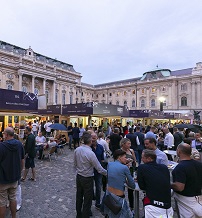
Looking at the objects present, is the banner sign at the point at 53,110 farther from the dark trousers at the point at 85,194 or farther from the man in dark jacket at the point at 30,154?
the dark trousers at the point at 85,194

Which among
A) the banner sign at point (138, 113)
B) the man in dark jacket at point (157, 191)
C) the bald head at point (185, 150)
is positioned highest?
the banner sign at point (138, 113)

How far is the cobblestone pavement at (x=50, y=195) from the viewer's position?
402 cm

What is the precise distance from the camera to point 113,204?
106 inches

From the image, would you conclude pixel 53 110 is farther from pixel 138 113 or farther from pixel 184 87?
pixel 184 87

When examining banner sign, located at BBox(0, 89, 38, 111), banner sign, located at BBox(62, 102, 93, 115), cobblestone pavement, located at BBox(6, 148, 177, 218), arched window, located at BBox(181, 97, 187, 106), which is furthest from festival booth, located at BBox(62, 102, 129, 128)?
arched window, located at BBox(181, 97, 187, 106)

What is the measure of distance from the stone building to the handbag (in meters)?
37.4

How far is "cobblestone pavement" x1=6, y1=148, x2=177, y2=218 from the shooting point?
4.02 m

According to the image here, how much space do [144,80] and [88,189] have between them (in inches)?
2124

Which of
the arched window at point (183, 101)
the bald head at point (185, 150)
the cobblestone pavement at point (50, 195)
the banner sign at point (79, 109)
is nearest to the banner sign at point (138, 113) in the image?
the banner sign at point (79, 109)

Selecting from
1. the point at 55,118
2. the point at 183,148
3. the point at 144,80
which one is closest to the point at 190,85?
the point at 144,80

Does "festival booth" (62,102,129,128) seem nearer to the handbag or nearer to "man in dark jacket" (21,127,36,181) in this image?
"man in dark jacket" (21,127,36,181)

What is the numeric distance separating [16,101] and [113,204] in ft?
26.5

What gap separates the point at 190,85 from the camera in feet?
155

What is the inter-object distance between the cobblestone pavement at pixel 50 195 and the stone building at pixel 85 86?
110 feet
